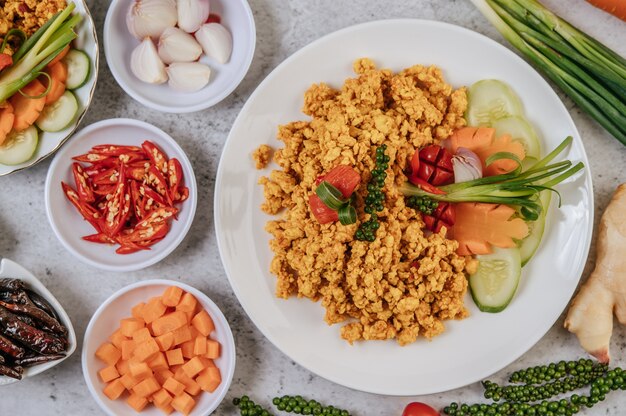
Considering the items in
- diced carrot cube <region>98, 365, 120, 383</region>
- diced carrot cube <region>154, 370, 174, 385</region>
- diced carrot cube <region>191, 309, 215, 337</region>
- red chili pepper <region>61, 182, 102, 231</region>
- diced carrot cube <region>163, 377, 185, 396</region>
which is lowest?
diced carrot cube <region>98, 365, 120, 383</region>

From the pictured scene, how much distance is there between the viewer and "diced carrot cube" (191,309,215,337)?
2.74 metres

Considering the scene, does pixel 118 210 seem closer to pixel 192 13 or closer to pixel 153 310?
pixel 153 310

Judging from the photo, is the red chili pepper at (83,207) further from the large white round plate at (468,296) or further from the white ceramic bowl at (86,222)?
the large white round plate at (468,296)

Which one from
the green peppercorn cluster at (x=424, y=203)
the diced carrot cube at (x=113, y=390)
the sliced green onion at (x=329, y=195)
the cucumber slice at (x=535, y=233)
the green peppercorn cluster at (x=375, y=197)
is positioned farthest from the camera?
the diced carrot cube at (x=113, y=390)

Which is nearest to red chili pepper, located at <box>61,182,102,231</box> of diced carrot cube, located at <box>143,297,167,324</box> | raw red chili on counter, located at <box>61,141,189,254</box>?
raw red chili on counter, located at <box>61,141,189,254</box>

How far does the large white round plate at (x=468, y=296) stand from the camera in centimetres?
263

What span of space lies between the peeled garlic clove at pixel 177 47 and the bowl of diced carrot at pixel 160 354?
0.99 metres

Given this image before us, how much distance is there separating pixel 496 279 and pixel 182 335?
1376 mm

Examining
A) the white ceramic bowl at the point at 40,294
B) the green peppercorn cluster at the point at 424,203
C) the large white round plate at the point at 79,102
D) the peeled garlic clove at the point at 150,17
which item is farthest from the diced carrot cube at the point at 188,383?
the peeled garlic clove at the point at 150,17

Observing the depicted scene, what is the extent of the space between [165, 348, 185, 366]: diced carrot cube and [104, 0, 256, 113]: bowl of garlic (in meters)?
1.05

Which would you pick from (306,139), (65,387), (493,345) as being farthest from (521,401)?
(65,387)

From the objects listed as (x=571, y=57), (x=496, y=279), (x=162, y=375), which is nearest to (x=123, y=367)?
(x=162, y=375)

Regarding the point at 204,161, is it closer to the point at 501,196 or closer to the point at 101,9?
the point at 101,9

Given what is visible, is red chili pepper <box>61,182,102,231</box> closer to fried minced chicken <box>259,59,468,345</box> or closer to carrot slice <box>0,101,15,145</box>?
carrot slice <box>0,101,15,145</box>
